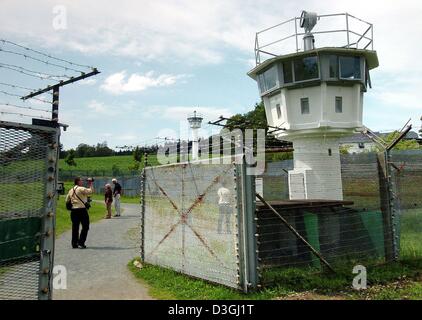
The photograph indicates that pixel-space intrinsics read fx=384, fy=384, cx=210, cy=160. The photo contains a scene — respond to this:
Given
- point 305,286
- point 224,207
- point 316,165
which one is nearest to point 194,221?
point 224,207

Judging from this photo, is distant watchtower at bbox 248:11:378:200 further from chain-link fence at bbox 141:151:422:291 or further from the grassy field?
the grassy field

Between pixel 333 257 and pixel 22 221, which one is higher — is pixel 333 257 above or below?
below

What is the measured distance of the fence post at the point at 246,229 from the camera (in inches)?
256

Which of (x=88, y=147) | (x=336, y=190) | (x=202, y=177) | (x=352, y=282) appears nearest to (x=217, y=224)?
(x=202, y=177)

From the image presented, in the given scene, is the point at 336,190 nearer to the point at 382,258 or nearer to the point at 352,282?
the point at 382,258

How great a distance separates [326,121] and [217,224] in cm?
937

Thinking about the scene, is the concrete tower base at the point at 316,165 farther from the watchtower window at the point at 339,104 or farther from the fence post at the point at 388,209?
the fence post at the point at 388,209

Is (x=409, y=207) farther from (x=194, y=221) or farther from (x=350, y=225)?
(x=194, y=221)

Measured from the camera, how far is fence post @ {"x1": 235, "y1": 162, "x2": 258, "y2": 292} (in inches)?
256

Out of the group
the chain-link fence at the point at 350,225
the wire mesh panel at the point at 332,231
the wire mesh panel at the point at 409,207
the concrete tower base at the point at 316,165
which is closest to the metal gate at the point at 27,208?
the chain-link fence at the point at 350,225

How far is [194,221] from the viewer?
7605 mm

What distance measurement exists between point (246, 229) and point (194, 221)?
1.40m

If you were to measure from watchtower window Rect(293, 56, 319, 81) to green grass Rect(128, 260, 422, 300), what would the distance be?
8.78 m
